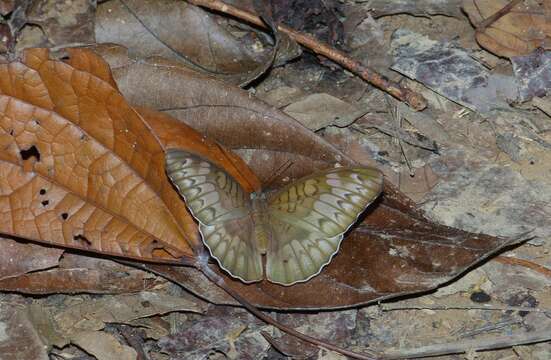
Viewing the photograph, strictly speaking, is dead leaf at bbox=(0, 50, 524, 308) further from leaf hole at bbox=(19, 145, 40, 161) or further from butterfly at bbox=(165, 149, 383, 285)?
butterfly at bbox=(165, 149, 383, 285)

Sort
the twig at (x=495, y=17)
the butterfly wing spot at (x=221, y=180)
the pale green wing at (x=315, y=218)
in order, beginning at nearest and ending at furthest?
the pale green wing at (x=315, y=218) → the butterfly wing spot at (x=221, y=180) → the twig at (x=495, y=17)

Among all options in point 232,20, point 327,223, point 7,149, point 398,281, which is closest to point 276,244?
point 327,223

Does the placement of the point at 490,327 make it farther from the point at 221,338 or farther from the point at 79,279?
the point at 79,279

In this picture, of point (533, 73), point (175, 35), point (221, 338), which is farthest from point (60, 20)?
point (533, 73)

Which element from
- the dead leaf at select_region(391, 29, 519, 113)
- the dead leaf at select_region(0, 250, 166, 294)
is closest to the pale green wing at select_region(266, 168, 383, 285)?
the dead leaf at select_region(0, 250, 166, 294)

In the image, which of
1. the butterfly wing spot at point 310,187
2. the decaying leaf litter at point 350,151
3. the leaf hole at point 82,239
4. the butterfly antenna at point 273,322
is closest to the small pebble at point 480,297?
the decaying leaf litter at point 350,151

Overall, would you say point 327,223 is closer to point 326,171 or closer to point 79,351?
point 326,171

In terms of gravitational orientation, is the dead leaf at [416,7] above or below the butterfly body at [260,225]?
above

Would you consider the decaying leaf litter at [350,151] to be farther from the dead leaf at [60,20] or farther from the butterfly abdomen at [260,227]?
the butterfly abdomen at [260,227]
